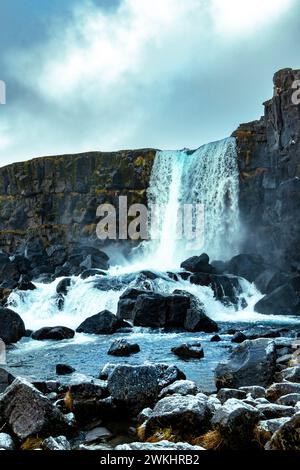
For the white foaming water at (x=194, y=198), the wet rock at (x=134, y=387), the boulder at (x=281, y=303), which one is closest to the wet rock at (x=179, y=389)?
the wet rock at (x=134, y=387)

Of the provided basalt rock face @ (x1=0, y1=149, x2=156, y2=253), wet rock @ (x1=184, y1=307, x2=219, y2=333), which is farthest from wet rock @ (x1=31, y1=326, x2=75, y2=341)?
basalt rock face @ (x1=0, y1=149, x2=156, y2=253)

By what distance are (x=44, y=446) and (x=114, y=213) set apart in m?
66.1

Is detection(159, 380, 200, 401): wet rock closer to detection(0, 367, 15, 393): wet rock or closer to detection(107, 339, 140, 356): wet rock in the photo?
detection(0, 367, 15, 393): wet rock

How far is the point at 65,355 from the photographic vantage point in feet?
74.4

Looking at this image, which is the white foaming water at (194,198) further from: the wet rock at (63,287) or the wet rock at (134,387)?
the wet rock at (134,387)

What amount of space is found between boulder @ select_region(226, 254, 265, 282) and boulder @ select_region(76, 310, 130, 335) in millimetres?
16939

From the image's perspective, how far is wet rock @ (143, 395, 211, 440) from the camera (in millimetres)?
9367

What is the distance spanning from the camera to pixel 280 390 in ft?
38.8

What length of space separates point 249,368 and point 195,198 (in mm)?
46433

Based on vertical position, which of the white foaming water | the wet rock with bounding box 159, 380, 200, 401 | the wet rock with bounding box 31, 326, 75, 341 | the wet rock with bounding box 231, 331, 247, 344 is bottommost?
the wet rock with bounding box 31, 326, 75, 341

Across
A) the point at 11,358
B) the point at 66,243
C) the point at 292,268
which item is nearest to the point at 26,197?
the point at 66,243

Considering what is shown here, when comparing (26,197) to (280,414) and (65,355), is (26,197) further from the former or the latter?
(280,414)

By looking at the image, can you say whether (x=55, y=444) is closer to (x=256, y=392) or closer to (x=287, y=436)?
(x=287, y=436)

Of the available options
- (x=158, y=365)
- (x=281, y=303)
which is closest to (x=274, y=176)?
(x=281, y=303)
